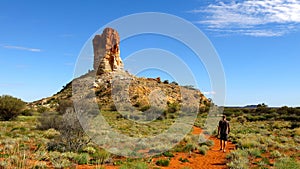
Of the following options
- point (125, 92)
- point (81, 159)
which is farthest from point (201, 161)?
point (125, 92)

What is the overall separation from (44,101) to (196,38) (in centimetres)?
6048

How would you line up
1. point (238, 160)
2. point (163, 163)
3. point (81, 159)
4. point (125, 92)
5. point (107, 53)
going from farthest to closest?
point (107, 53), point (125, 92), point (238, 160), point (163, 163), point (81, 159)

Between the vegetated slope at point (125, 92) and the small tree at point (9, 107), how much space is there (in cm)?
2087

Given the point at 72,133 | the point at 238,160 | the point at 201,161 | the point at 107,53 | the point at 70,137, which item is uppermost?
the point at 107,53

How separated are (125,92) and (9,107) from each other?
31990 millimetres

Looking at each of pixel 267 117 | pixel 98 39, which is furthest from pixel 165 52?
pixel 98 39

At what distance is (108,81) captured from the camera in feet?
229

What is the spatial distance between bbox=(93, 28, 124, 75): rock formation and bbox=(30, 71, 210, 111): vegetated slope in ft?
14.6

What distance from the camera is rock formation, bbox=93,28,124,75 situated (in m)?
81.4

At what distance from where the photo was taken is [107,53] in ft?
283

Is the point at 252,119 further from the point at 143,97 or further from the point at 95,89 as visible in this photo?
the point at 95,89

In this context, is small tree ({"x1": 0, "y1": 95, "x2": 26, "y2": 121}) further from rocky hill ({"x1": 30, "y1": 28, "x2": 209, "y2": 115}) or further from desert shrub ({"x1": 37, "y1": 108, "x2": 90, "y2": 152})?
desert shrub ({"x1": 37, "y1": 108, "x2": 90, "y2": 152})

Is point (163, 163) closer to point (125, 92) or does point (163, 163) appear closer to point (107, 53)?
point (125, 92)

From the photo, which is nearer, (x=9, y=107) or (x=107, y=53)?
(x=9, y=107)
